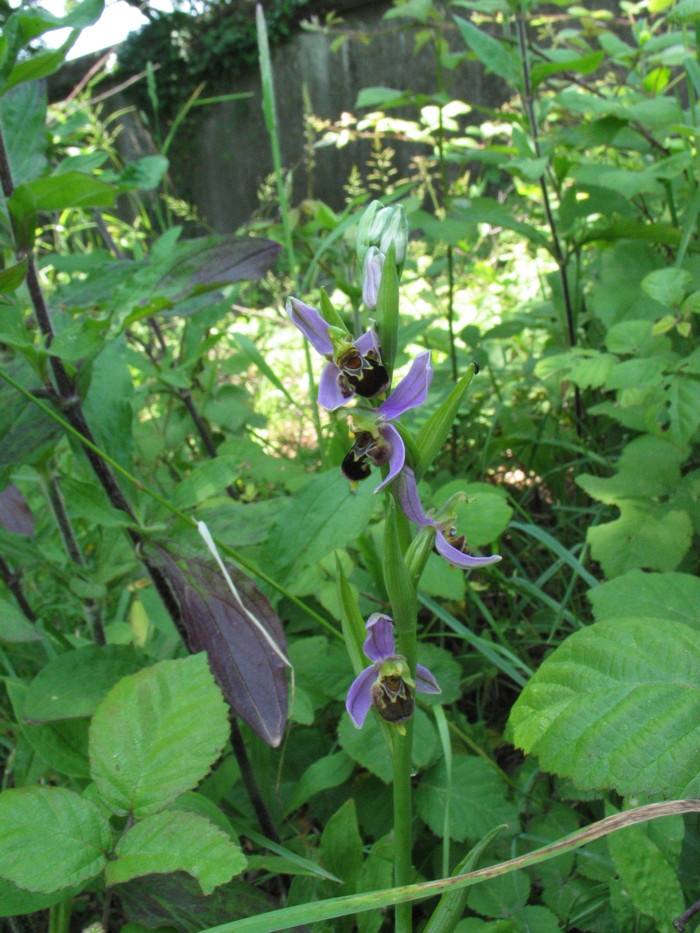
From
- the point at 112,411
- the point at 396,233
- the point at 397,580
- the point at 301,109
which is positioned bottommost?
the point at 397,580

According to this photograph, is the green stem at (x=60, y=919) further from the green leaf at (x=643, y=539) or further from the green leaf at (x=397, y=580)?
the green leaf at (x=643, y=539)

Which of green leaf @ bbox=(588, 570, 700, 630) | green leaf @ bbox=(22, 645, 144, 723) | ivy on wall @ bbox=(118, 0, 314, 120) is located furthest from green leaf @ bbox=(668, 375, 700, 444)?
ivy on wall @ bbox=(118, 0, 314, 120)

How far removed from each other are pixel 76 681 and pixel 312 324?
2.16 ft

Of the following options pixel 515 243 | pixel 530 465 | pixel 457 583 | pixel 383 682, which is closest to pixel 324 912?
pixel 383 682

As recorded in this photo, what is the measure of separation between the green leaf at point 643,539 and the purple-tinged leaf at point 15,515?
1.15 metres

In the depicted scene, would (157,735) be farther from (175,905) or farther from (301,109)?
(301,109)

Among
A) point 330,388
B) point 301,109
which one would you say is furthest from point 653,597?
point 301,109

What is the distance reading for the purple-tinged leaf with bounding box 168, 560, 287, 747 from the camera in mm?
962

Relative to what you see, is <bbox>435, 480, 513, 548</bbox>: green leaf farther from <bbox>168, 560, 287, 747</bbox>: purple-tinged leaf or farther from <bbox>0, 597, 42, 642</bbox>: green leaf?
<bbox>0, 597, 42, 642</bbox>: green leaf

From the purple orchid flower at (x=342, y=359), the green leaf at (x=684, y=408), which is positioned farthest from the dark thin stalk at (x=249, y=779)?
the green leaf at (x=684, y=408)

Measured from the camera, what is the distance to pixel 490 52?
2.00m

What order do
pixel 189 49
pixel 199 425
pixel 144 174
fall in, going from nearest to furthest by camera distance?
pixel 144 174, pixel 199 425, pixel 189 49

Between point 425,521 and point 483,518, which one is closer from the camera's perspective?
point 425,521

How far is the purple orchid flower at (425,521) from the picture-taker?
0.83 metres
